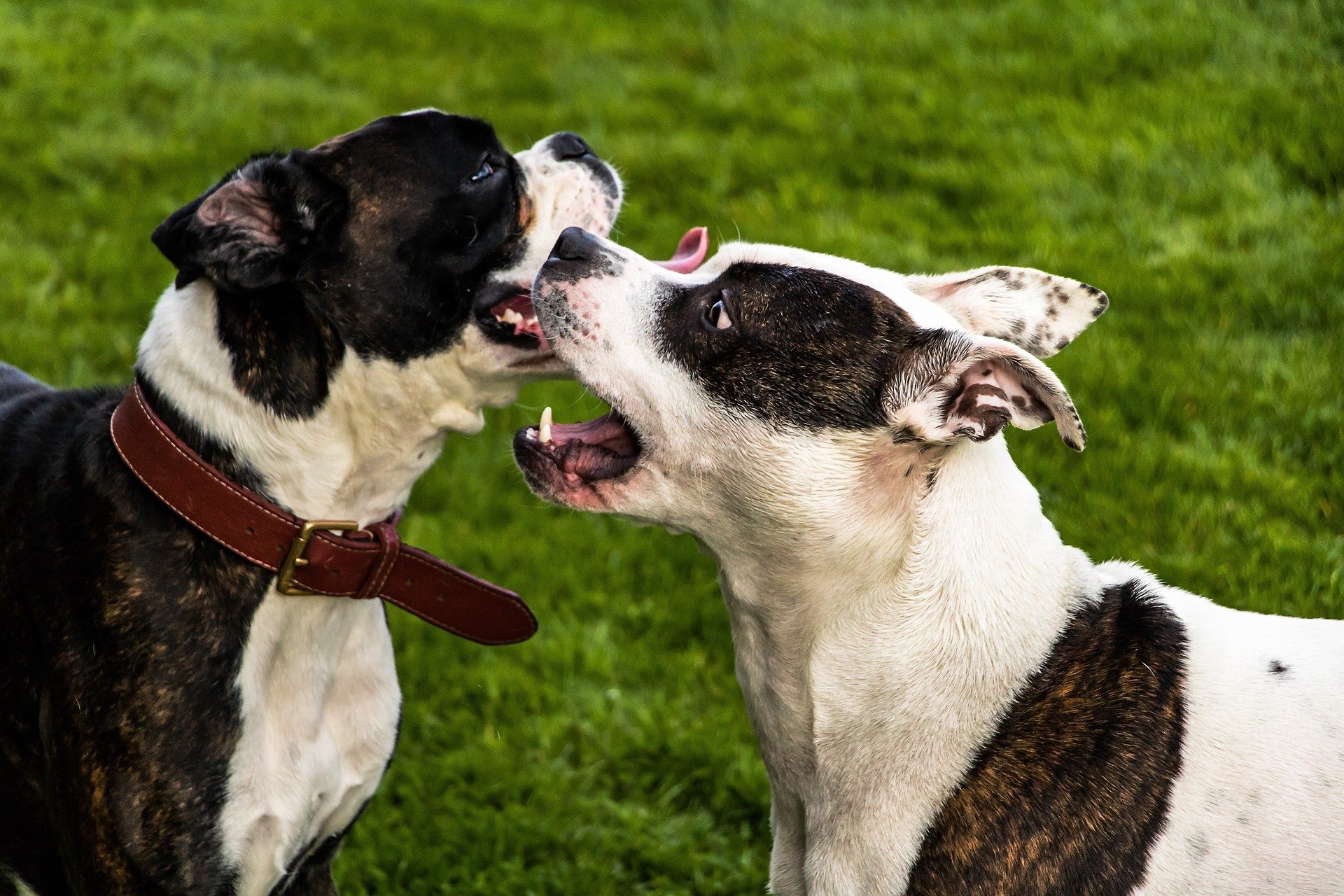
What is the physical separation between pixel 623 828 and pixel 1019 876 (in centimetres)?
189

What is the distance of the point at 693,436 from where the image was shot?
3.49 metres

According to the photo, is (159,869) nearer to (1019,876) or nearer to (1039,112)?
(1019,876)

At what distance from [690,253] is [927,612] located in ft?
5.59

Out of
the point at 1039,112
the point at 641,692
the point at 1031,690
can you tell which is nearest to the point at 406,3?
the point at 1039,112

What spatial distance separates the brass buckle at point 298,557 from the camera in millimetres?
3609

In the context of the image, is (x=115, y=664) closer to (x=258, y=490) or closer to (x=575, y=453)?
(x=258, y=490)

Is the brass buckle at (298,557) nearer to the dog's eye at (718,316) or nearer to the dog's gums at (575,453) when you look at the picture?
the dog's gums at (575,453)

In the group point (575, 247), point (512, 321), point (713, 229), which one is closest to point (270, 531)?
point (512, 321)

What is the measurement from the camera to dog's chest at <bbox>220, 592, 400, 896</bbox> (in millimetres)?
3602

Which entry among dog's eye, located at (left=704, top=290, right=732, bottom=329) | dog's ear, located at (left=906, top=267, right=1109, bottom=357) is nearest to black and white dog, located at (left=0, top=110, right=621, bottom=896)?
dog's eye, located at (left=704, top=290, right=732, bottom=329)

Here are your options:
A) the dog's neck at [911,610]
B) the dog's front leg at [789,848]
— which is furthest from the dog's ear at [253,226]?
the dog's front leg at [789,848]

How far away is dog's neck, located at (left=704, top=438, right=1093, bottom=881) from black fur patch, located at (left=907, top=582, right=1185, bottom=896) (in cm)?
6

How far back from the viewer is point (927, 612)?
3336 millimetres

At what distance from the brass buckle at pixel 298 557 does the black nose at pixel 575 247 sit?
2.99ft
